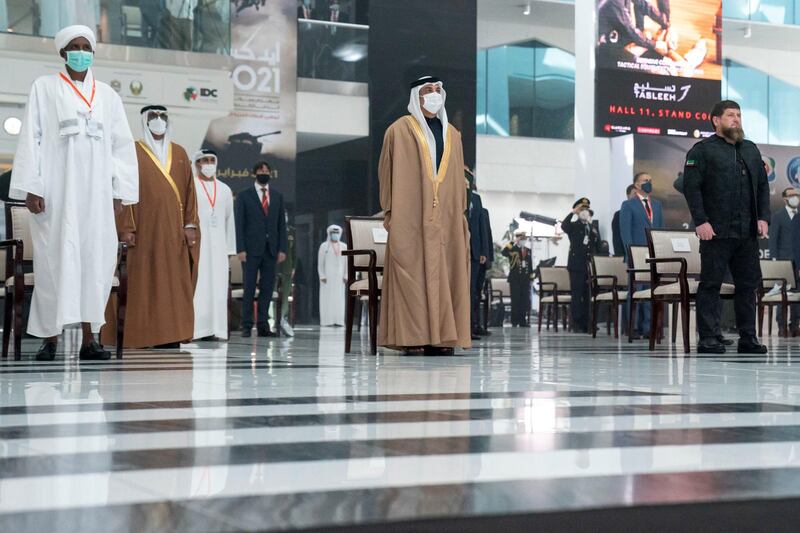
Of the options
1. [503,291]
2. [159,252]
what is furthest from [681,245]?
[503,291]

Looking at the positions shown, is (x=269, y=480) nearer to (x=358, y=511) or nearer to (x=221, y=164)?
(x=358, y=511)

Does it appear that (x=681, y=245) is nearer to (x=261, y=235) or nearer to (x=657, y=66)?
(x=261, y=235)

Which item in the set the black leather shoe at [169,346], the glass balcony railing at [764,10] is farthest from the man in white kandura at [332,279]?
the glass balcony railing at [764,10]

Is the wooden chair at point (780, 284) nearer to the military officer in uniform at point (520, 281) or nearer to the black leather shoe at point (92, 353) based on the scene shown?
the black leather shoe at point (92, 353)

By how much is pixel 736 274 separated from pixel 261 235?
4.60m

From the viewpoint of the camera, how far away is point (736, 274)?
6.63m

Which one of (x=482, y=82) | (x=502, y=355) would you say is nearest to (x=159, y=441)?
(x=502, y=355)

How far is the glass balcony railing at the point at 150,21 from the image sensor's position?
11.3 m

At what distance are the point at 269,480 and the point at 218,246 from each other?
294 inches

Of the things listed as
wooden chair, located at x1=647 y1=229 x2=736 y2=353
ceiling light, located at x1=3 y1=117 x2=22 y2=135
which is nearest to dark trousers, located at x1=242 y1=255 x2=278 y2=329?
ceiling light, located at x1=3 y1=117 x2=22 y2=135

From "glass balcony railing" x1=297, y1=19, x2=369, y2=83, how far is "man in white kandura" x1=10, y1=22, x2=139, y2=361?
9684mm

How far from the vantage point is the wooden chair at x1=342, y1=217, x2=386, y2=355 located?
6621 millimetres

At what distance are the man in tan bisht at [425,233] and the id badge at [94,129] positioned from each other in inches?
58.4

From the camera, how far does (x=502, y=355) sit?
6.44m
